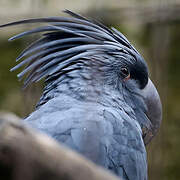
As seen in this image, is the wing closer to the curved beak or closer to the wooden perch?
the curved beak

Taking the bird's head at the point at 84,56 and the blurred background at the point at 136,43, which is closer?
the bird's head at the point at 84,56

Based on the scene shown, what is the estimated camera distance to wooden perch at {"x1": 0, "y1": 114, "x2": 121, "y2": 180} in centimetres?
126

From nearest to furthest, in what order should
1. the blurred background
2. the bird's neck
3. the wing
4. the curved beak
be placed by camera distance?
the wing
the bird's neck
the curved beak
the blurred background

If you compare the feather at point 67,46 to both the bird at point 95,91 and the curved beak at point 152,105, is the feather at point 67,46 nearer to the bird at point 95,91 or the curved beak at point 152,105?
the bird at point 95,91

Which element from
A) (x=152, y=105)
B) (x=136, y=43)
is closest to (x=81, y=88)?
(x=152, y=105)

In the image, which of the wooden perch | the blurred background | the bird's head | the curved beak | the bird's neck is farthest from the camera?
the blurred background

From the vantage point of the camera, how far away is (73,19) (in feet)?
11.4

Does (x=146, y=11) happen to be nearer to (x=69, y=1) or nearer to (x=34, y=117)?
(x=69, y=1)

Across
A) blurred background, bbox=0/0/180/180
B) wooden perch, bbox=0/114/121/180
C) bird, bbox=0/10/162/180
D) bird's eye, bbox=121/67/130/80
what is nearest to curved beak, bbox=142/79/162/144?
bird, bbox=0/10/162/180

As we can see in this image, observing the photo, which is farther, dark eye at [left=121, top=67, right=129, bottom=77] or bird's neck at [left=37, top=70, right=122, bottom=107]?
dark eye at [left=121, top=67, right=129, bottom=77]

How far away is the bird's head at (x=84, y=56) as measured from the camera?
11.0ft

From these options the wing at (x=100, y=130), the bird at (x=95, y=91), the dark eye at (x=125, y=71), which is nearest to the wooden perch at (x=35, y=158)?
the wing at (x=100, y=130)

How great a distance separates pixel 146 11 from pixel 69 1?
1.21 metres

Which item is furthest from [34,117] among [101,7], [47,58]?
[101,7]
